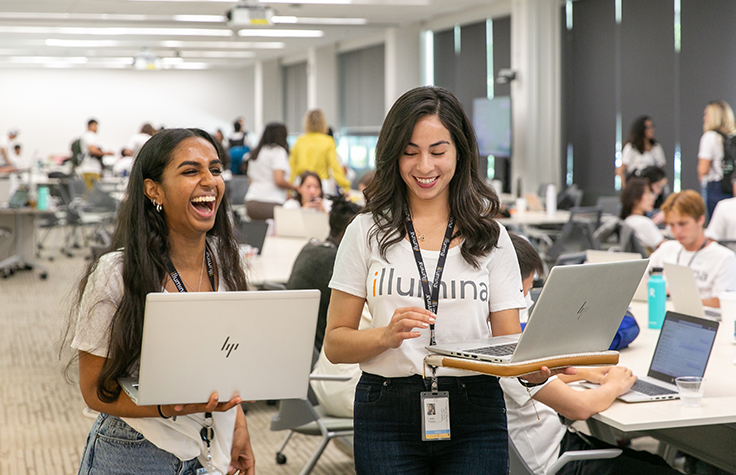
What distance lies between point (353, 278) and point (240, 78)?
2320cm

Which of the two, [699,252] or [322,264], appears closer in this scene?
[322,264]

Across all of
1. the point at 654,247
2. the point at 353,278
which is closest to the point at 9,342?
the point at 654,247

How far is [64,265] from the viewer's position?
10086 millimetres

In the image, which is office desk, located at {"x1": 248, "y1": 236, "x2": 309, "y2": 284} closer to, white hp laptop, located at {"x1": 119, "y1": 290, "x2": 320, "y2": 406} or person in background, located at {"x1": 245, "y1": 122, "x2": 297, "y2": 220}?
person in background, located at {"x1": 245, "y1": 122, "x2": 297, "y2": 220}

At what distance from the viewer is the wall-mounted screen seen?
37.0ft

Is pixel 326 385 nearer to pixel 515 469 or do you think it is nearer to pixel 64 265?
pixel 515 469

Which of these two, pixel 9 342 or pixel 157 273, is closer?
pixel 157 273

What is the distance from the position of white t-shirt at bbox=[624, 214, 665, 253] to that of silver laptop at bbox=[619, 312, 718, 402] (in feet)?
10.6

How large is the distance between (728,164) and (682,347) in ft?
17.1

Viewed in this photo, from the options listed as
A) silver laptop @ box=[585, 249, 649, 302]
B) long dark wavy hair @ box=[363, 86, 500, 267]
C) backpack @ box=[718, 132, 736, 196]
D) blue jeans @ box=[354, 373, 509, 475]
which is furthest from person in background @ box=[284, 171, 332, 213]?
blue jeans @ box=[354, 373, 509, 475]

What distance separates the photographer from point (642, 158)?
8.83 meters

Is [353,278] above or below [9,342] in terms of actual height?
above

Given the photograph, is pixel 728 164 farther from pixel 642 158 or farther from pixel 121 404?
pixel 121 404

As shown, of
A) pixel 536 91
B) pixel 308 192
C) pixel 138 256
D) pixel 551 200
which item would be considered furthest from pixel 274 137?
pixel 138 256
